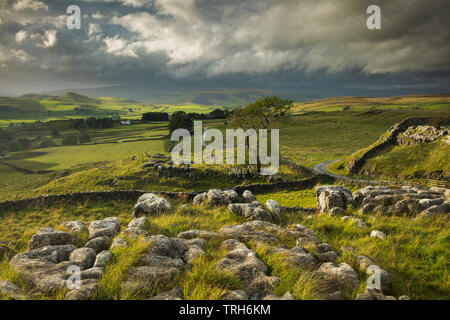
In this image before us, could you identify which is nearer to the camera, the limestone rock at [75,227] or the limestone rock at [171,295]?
the limestone rock at [171,295]

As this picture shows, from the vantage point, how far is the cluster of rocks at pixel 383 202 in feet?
42.4

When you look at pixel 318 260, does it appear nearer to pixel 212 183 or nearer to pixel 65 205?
pixel 65 205

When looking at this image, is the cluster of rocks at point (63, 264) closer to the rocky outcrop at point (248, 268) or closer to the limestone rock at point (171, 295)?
the limestone rock at point (171, 295)

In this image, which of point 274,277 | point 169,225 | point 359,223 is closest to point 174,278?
point 274,277

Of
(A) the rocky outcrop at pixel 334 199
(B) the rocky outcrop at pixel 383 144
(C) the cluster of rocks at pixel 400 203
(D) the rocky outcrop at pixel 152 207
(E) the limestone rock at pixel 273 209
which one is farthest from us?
(B) the rocky outcrop at pixel 383 144

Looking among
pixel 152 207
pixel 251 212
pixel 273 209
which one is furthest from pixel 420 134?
pixel 152 207

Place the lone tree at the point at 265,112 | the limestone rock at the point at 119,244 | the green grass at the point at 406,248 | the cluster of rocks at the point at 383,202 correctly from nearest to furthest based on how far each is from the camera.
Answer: the green grass at the point at 406,248, the limestone rock at the point at 119,244, the cluster of rocks at the point at 383,202, the lone tree at the point at 265,112

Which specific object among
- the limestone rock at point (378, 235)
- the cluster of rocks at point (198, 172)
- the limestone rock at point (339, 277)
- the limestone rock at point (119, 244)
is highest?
the limestone rock at point (119, 244)

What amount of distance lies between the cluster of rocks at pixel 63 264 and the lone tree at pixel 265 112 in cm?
3143

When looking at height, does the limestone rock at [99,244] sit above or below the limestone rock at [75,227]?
above

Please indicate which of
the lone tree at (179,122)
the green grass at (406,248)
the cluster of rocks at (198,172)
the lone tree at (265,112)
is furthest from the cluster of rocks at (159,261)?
the lone tree at (179,122)

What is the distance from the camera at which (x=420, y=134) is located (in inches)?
1326

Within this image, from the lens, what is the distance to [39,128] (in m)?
117

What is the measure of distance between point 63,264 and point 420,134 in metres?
44.3
